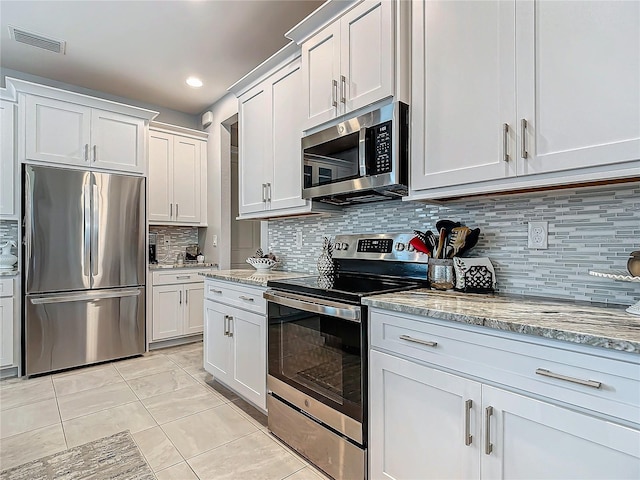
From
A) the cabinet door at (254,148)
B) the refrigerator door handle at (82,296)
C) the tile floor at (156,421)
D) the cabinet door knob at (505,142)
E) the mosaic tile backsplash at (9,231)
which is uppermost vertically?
the cabinet door at (254,148)

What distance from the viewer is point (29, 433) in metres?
2.14

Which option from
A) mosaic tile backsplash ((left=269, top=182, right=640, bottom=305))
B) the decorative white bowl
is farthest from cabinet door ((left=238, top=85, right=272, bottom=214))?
mosaic tile backsplash ((left=269, top=182, right=640, bottom=305))

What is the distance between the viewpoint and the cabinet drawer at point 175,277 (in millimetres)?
3770

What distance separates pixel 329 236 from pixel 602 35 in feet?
5.88

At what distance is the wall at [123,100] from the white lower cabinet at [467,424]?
4.15 m

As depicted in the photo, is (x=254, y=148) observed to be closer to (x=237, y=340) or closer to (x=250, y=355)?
(x=237, y=340)

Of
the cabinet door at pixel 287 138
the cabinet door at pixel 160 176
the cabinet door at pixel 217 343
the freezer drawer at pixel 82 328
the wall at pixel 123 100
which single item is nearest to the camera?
the cabinet door at pixel 287 138

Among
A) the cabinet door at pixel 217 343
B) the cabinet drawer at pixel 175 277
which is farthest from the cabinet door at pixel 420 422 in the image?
the cabinet drawer at pixel 175 277

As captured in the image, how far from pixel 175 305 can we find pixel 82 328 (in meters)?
0.87

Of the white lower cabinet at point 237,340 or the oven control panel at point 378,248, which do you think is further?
the white lower cabinet at point 237,340

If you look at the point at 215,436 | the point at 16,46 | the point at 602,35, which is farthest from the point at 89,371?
the point at 602,35

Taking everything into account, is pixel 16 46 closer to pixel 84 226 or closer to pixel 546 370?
pixel 84 226

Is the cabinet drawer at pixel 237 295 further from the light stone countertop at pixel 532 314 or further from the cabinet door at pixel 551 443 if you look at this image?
the cabinet door at pixel 551 443

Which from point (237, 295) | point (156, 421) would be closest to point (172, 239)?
point (237, 295)
